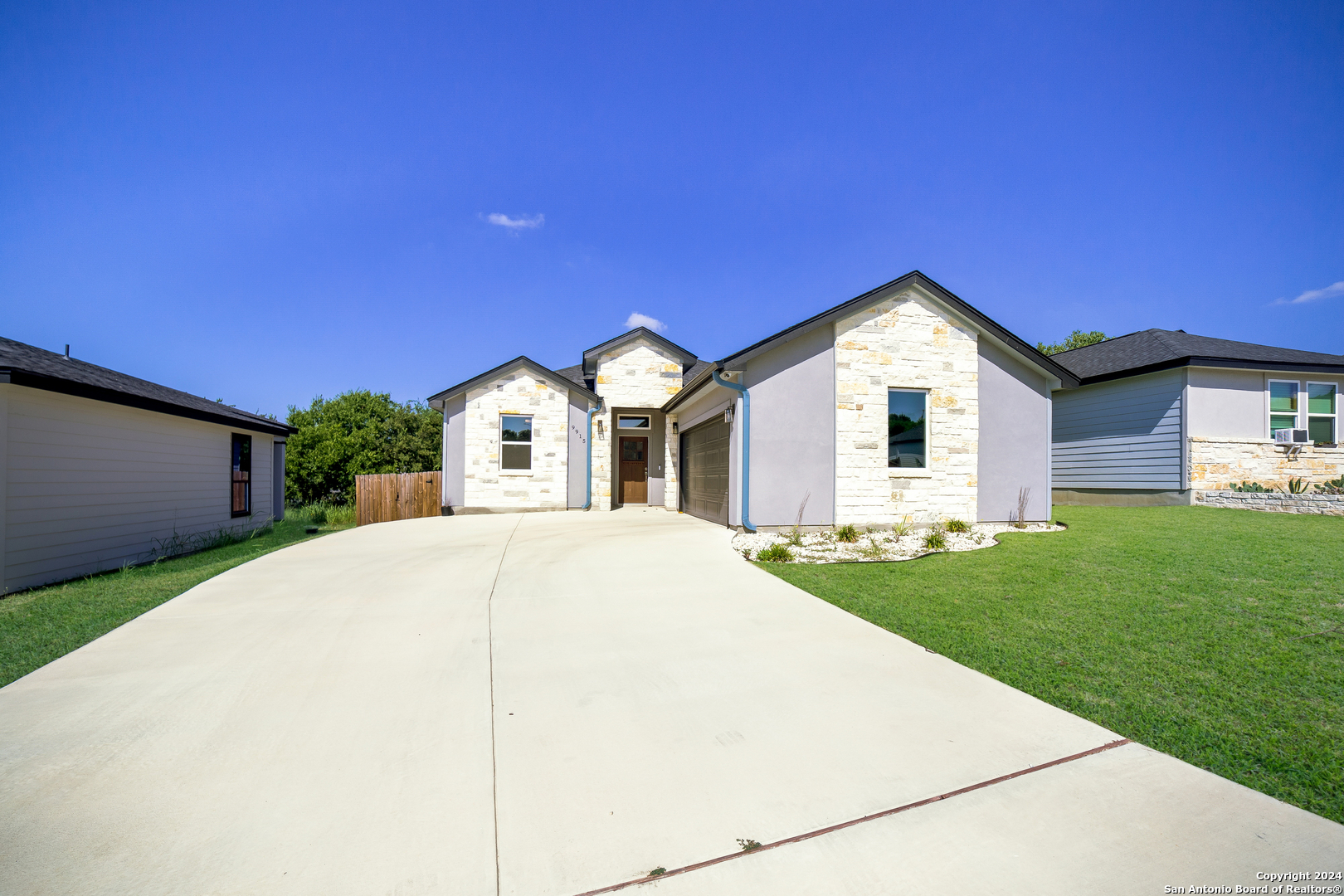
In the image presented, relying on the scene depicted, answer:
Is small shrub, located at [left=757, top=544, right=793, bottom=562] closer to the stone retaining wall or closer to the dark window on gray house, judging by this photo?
the stone retaining wall

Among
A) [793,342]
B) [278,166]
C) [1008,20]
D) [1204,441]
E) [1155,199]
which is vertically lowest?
[1204,441]

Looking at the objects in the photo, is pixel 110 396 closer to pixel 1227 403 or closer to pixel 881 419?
pixel 881 419

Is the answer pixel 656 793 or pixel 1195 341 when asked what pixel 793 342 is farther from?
pixel 1195 341

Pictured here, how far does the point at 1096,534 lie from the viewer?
8852mm

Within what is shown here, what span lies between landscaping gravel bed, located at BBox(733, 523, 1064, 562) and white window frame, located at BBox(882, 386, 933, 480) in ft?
3.49

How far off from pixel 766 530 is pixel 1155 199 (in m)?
12.9

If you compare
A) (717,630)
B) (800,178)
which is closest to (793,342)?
(800,178)

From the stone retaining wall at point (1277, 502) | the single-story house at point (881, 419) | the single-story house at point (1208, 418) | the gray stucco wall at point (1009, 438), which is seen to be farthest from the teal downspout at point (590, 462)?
the stone retaining wall at point (1277, 502)

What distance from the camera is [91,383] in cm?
759

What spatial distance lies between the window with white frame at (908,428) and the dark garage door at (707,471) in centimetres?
315


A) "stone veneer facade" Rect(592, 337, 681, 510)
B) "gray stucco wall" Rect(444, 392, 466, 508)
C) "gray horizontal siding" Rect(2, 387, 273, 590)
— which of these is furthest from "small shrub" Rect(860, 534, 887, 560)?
"gray horizontal siding" Rect(2, 387, 273, 590)

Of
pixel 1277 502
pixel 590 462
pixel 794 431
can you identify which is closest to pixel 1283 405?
pixel 1277 502

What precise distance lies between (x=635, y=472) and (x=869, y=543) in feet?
28.9

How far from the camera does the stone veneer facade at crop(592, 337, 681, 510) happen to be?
1509 cm
